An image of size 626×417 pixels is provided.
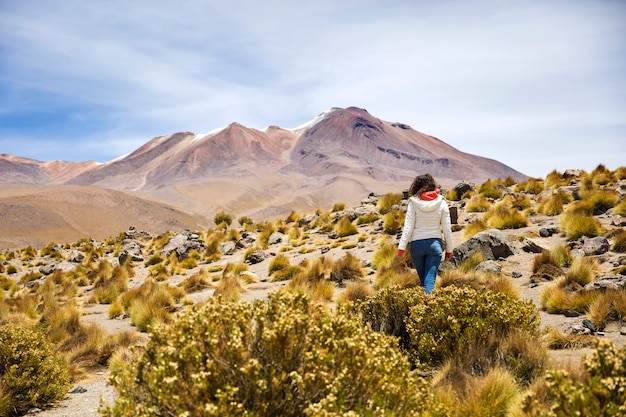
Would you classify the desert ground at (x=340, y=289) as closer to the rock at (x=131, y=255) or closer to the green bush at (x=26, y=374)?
the green bush at (x=26, y=374)

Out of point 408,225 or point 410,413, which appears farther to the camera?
point 408,225

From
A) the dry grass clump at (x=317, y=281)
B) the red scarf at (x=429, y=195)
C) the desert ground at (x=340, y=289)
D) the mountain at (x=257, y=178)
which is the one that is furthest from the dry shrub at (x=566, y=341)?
the mountain at (x=257, y=178)

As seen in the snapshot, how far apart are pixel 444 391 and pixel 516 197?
1527 cm

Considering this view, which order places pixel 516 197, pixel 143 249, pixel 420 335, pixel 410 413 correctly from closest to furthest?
pixel 410 413 < pixel 420 335 < pixel 516 197 < pixel 143 249

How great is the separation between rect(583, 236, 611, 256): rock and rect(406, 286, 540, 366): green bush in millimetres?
6064

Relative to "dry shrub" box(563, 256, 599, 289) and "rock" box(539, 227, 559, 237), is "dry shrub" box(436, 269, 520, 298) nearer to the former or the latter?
"dry shrub" box(563, 256, 599, 289)

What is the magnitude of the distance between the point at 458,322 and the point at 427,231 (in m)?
1.72

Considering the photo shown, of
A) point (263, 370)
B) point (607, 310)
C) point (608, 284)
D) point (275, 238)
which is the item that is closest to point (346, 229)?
point (275, 238)

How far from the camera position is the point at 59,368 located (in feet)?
18.6


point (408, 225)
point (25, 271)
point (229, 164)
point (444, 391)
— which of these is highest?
point (229, 164)

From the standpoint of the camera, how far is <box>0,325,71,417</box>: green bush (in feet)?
16.9

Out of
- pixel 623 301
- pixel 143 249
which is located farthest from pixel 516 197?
pixel 143 249

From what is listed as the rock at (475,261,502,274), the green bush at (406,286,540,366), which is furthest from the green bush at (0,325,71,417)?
the rock at (475,261,502,274)

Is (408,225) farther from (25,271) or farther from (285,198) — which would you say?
(285,198)
